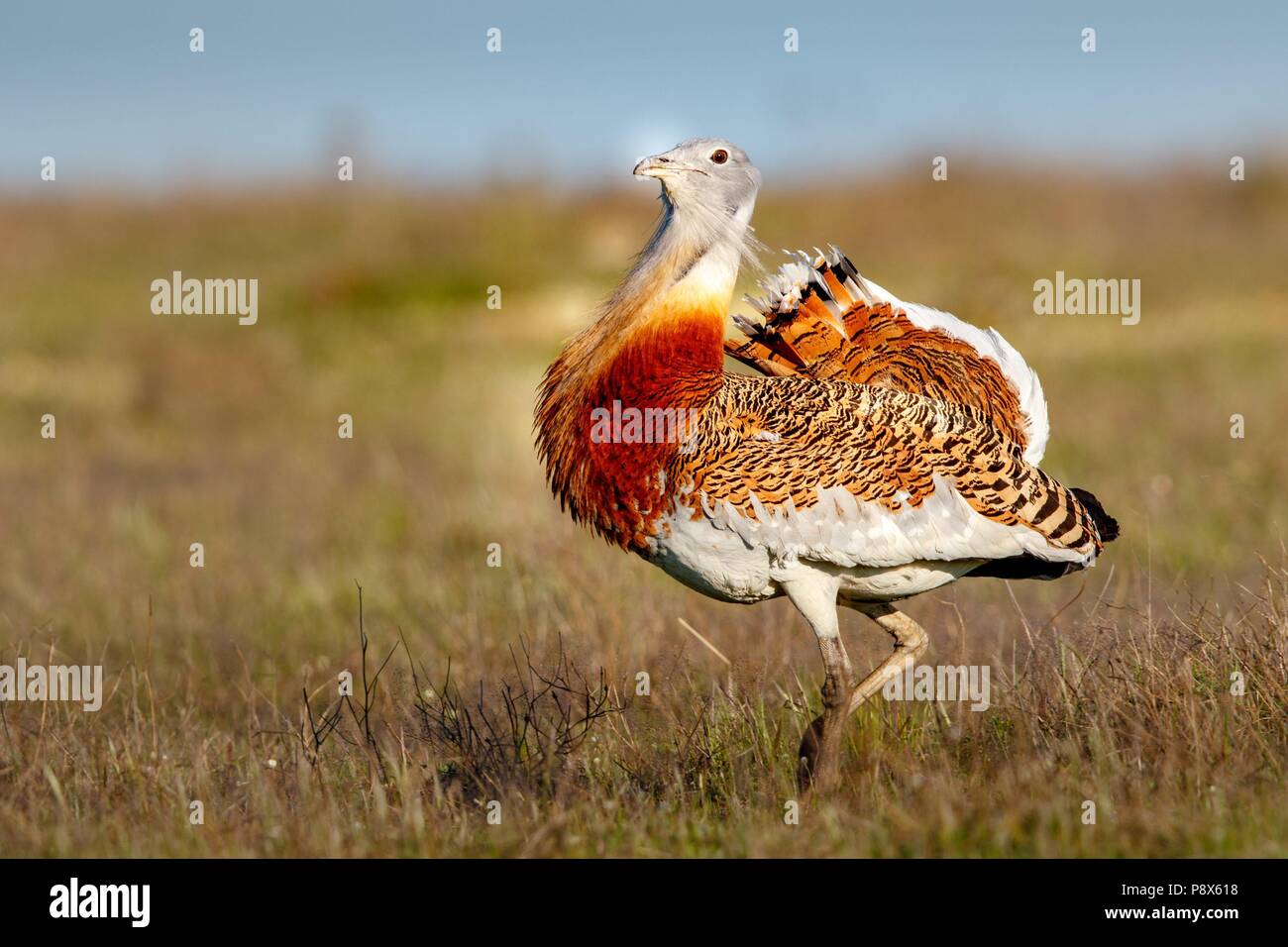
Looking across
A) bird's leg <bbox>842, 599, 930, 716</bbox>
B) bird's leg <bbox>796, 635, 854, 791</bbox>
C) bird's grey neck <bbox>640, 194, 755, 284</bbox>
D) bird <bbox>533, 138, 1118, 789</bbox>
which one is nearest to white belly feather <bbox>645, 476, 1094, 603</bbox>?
bird <bbox>533, 138, 1118, 789</bbox>

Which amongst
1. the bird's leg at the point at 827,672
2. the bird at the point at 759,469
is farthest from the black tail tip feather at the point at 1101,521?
the bird's leg at the point at 827,672

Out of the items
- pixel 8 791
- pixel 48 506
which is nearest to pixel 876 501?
pixel 8 791

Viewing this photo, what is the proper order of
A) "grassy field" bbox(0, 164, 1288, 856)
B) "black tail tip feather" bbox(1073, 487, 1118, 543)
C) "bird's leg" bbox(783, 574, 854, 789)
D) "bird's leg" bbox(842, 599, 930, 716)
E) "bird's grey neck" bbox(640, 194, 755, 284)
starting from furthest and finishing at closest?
"black tail tip feather" bbox(1073, 487, 1118, 543)
"bird's leg" bbox(842, 599, 930, 716)
"bird's grey neck" bbox(640, 194, 755, 284)
"bird's leg" bbox(783, 574, 854, 789)
"grassy field" bbox(0, 164, 1288, 856)

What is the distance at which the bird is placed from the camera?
3.65m

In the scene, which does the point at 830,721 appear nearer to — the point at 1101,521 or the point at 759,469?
the point at 759,469

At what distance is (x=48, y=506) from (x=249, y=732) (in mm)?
5036

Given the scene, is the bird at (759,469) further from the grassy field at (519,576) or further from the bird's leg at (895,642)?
the grassy field at (519,576)

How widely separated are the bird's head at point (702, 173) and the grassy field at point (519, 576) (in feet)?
4.48

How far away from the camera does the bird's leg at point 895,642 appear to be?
13.2ft

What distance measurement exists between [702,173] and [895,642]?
140cm

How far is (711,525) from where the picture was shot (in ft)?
11.9

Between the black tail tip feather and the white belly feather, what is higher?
the black tail tip feather

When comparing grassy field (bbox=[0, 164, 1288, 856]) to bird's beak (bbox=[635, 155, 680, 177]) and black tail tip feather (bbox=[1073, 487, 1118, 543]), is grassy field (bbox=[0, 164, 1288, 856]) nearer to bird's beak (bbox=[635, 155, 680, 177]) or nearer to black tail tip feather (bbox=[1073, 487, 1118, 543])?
black tail tip feather (bbox=[1073, 487, 1118, 543])

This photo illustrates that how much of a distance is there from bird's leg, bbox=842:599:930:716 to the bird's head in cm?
114
